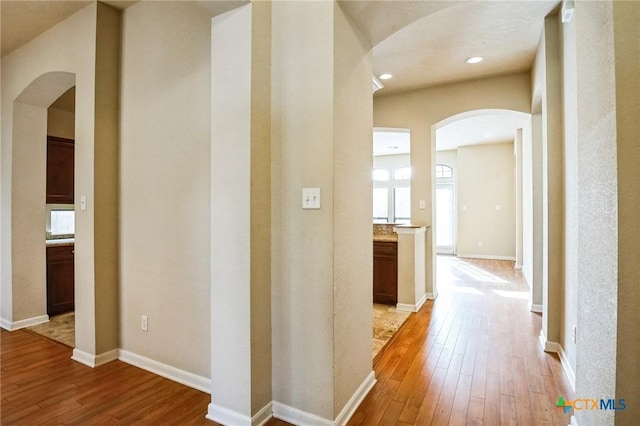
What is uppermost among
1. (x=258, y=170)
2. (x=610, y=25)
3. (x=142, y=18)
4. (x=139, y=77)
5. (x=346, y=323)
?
(x=142, y=18)

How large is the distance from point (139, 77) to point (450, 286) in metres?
4.90

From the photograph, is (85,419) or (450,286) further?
(450,286)

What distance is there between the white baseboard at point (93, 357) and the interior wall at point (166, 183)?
0.39 ft

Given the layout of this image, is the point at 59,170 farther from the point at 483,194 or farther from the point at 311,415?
the point at 483,194

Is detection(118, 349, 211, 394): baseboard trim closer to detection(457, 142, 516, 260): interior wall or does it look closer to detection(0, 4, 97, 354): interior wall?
detection(0, 4, 97, 354): interior wall

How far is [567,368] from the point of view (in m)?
2.32

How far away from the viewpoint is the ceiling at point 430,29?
1928 mm

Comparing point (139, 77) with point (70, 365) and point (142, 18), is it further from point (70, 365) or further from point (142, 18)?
point (70, 365)

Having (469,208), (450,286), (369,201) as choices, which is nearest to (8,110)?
(369,201)

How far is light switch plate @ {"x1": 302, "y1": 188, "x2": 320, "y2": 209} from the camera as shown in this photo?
1729mm

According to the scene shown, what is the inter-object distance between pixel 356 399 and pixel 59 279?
12.4 feet

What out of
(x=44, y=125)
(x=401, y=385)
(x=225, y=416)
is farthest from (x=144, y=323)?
(x=44, y=125)

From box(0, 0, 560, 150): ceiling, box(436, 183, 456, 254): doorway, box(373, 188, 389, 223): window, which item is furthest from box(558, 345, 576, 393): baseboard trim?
box(373, 188, 389, 223): window

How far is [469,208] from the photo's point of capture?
26.9 feet
